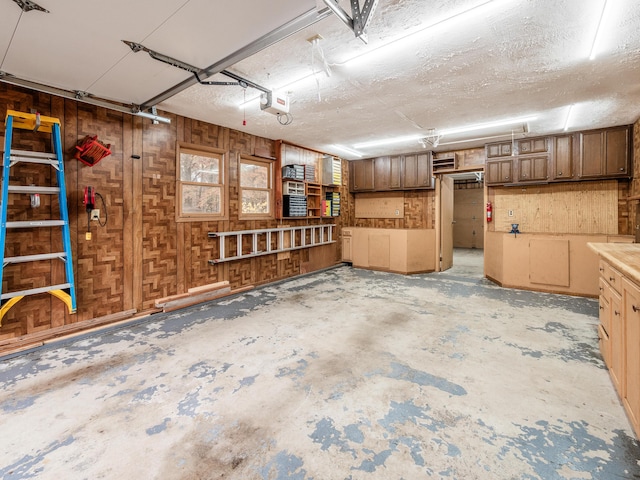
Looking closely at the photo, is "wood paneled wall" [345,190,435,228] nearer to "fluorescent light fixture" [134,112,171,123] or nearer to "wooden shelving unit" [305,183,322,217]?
"wooden shelving unit" [305,183,322,217]

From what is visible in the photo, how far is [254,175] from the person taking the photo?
17.7ft

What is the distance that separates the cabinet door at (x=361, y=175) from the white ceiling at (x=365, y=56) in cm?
305

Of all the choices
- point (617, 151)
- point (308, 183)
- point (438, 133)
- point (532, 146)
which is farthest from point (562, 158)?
point (308, 183)

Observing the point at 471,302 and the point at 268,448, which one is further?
the point at 471,302

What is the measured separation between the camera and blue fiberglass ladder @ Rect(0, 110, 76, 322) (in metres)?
2.68

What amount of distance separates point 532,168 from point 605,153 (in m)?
0.97

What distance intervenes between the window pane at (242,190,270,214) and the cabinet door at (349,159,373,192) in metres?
2.81

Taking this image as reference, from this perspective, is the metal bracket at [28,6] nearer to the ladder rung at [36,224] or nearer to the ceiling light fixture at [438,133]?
the ladder rung at [36,224]

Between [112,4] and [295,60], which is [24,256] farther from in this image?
[295,60]

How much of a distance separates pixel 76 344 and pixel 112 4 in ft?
10.2

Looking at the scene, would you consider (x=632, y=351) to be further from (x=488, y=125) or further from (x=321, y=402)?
(x=488, y=125)

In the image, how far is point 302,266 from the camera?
643 cm

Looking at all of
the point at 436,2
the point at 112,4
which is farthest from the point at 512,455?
the point at 112,4

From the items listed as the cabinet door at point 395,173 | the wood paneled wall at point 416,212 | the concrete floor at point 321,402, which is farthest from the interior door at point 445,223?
the concrete floor at point 321,402
